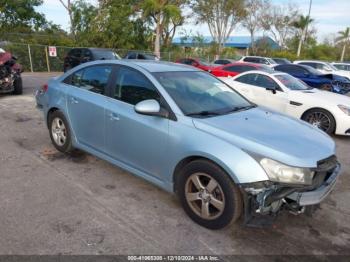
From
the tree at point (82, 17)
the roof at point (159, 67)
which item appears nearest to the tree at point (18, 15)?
the tree at point (82, 17)

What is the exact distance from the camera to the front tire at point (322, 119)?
725cm

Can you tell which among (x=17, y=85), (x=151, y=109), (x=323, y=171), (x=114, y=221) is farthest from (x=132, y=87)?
(x=17, y=85)

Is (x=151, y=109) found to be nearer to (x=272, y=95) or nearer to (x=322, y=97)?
(x=272, y=95)

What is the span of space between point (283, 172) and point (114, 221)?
68.0 inches

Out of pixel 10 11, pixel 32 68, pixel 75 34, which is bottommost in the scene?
pixel 32 68

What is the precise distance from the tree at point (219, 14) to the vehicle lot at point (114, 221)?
33.0 metres

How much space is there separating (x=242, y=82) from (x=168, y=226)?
642 cm

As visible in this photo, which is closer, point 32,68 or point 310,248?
point 310,248

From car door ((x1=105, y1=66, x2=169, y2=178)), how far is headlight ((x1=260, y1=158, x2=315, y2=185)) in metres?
1.08

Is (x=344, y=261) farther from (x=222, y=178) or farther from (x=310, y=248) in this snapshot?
(x=222, y=178)

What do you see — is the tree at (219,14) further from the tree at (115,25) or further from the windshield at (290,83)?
the windshield at (290,83)

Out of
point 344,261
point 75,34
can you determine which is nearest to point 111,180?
point 344,261

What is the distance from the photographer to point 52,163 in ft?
15.4

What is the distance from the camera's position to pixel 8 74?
31.6 feet
